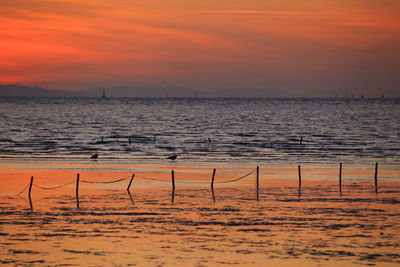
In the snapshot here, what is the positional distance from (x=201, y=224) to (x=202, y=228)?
0.86m

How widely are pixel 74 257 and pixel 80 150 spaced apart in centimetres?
5061

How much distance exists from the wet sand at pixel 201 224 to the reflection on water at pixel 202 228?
44mm

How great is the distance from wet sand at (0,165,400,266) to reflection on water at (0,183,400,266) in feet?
0.15

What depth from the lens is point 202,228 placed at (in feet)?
90.0

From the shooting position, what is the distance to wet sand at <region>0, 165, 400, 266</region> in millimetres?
22734

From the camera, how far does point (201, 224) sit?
92.8ft

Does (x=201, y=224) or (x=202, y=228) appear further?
(x=201, y=224)

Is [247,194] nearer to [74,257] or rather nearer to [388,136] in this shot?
[74,257]

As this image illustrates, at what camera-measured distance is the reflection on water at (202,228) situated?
22734 millimetres

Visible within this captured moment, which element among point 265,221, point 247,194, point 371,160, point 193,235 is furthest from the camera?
point 371,160

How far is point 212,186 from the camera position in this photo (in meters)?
40.0

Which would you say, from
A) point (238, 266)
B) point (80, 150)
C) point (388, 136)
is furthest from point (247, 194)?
point (388, 136)

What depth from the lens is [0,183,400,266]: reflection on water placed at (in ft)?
74.6

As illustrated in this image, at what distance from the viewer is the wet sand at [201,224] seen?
22.7 m
